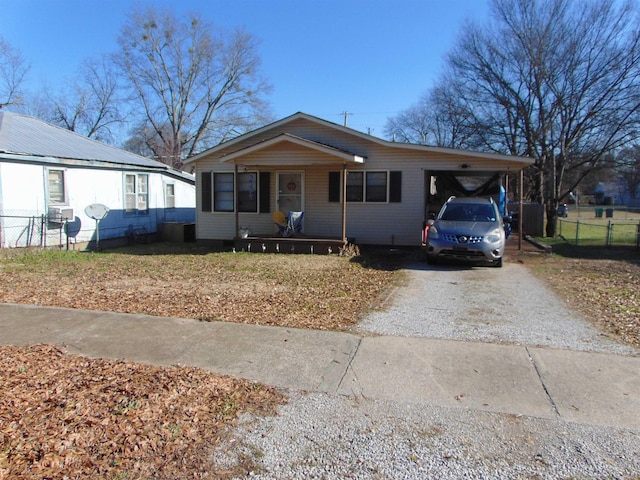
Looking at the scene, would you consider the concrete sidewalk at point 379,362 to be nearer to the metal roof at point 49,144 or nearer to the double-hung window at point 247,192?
the metal roof at point 49,144

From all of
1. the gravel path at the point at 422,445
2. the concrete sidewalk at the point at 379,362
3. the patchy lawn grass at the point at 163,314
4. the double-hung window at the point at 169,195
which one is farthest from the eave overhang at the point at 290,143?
the gravel path at the point at 422,445

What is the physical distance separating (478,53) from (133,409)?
23772 millimetres

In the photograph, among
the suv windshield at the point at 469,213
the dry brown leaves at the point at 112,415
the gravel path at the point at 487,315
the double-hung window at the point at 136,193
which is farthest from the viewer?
the double-hung window at the point at 136,193

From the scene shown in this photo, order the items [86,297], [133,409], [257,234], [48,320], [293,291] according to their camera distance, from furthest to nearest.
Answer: [257,234] → [293,291] → [86,297] → [48,320] → [133,409]

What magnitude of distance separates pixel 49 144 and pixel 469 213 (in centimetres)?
1282

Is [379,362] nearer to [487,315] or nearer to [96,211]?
[487,315]

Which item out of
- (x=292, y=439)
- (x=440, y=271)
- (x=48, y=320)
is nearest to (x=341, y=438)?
(x=292, y=439)

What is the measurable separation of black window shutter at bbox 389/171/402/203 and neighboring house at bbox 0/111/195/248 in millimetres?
9350

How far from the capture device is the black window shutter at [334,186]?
1454cm

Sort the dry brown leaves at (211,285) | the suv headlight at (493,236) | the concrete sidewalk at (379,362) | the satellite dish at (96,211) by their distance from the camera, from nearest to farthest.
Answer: the concrete sidewalk at (379,362) < the dry brown leaves at (211,285) < the suv headlight at (493,236) < the satellite dish at (96,211)

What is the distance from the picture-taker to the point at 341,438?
3252 millimetres

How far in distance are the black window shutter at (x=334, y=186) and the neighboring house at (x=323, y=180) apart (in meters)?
0.03

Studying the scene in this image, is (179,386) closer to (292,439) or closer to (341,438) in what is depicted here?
(292,439)

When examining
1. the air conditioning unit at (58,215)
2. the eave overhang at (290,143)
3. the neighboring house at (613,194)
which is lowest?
the air conditioning unit at (58,215)
